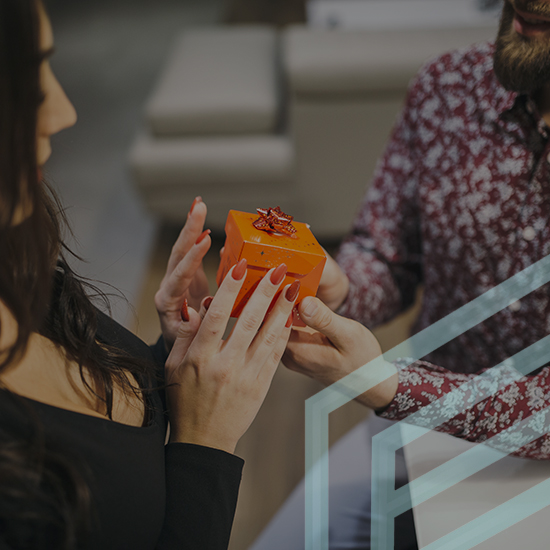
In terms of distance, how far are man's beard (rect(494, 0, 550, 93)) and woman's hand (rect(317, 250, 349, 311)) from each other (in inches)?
11.5

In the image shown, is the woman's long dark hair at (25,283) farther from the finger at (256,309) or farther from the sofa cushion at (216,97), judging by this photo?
the sofa cushion at (216,97)

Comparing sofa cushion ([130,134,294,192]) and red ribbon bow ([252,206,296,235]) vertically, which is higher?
red ribbon bow ([252,206,296,235])

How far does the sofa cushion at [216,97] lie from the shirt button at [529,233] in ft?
3.62

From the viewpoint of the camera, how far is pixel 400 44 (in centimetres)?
149

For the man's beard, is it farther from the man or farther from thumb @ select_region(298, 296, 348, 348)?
thumb @ select_region(298, 296, 348, 348)

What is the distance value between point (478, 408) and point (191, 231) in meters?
0.36

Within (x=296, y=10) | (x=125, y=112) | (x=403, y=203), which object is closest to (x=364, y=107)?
(x=403, y=203)

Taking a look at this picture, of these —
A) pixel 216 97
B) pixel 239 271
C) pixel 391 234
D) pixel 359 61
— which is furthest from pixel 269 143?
pixel 239 271

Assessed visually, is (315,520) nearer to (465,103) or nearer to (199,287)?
(199,287)

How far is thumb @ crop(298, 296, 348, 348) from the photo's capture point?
51 cm

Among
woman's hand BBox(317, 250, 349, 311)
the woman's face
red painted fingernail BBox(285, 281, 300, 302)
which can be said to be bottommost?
woman's hand BBox(317, 250, 349, 311)

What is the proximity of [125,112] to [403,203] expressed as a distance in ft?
7.52

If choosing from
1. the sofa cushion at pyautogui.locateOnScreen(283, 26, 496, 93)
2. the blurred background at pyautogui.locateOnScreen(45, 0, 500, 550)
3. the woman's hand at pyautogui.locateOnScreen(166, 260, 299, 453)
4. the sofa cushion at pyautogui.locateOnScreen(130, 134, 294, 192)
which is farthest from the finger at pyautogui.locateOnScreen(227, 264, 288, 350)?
the sofa cushion at pyautogui.locateOnScreen(130, 134, 294, 192)
